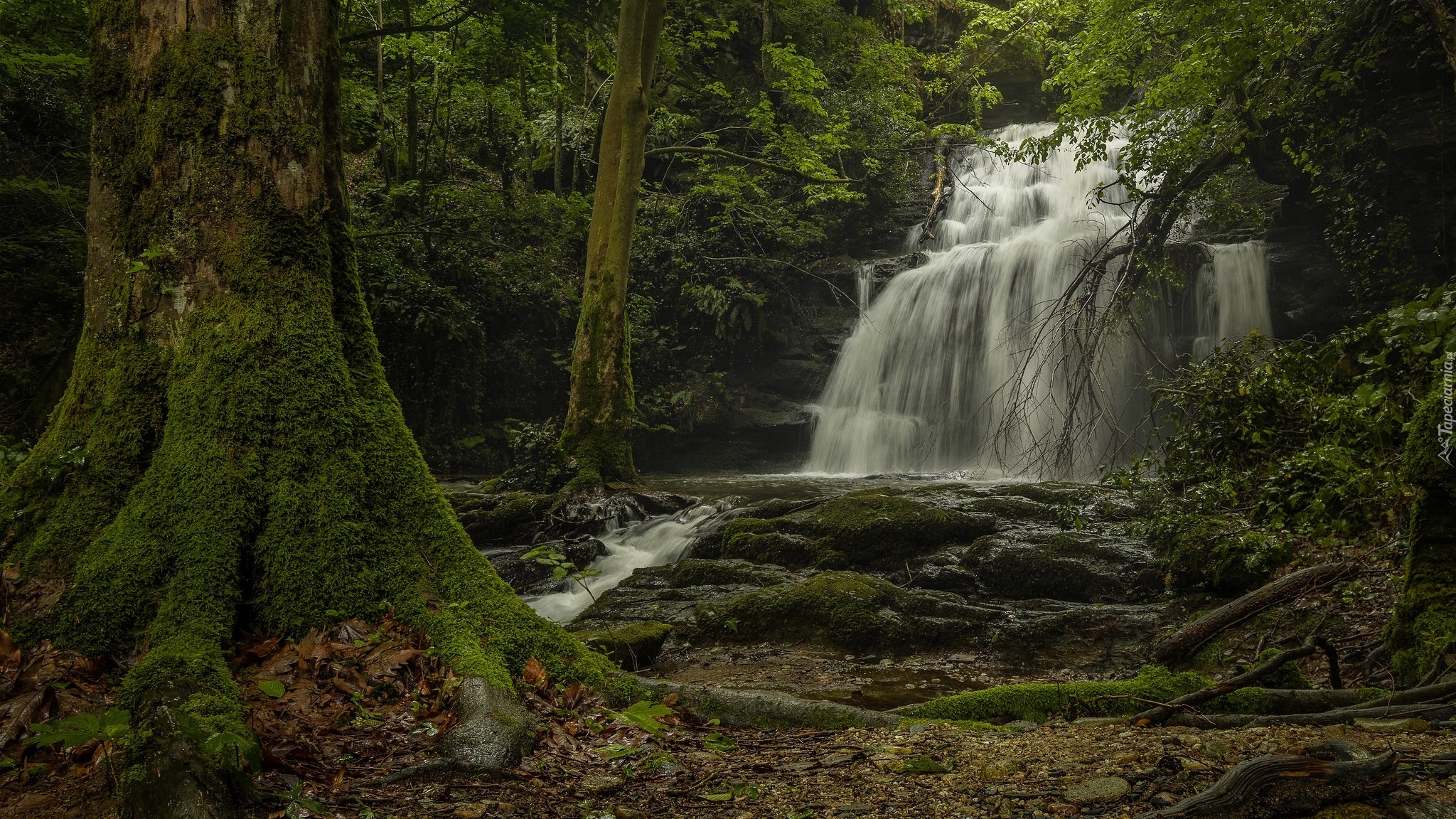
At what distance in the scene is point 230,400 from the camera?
3.19 meters

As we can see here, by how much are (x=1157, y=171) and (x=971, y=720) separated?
8.66 m

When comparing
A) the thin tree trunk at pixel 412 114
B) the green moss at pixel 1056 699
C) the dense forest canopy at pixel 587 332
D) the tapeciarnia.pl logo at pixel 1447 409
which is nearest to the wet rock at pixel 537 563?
the dense forest canopy at pixel 587 332

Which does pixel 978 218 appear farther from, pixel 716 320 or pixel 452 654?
pixel 452 654

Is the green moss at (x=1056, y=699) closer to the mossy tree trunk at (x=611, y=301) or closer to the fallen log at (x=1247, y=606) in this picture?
the fallen log at (x=1247, y=606)

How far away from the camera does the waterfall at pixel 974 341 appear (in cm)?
1530

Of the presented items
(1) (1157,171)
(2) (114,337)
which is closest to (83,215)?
(2) (114,337)

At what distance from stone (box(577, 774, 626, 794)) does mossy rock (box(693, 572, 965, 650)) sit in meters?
4.00

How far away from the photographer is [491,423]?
18.0 m

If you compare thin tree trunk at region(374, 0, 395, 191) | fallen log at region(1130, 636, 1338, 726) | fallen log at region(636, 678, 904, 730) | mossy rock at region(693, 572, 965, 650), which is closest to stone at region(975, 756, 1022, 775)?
fallen log at region(1130, 636, 1338, 726)

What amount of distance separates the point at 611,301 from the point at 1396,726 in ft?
34.7

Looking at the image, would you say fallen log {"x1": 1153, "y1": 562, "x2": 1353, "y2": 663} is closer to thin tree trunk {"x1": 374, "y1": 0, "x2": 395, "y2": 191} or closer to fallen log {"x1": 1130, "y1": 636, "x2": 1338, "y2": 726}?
fallen log {"x1": 1130, "y1": 636, "x2": 1338, "y2": 726}

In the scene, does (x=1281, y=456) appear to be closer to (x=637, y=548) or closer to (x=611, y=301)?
(x=637, y=548)

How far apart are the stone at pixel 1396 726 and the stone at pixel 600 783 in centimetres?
238

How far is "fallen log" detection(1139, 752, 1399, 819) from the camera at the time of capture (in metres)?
1.81
